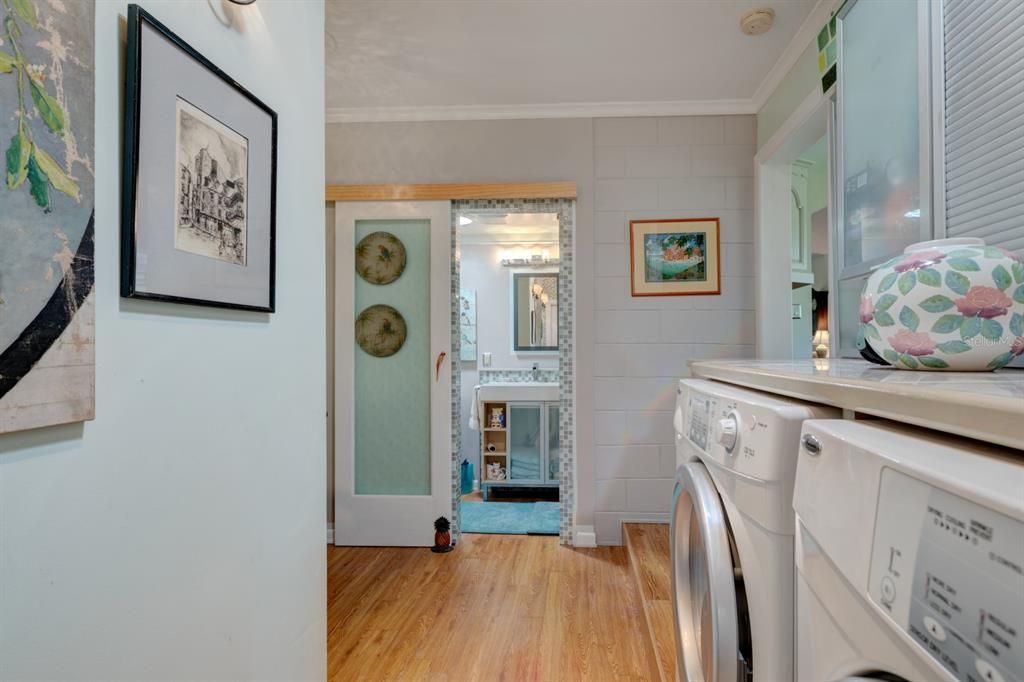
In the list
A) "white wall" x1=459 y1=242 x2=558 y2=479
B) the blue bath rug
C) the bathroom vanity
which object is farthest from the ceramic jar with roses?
"white wall" x1=459 y1=242 x2=558 y2=479

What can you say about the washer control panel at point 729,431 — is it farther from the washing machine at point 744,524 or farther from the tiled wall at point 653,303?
the tiled wall at point 653,303

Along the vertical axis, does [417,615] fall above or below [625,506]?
below

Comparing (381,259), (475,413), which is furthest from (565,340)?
(475,413)

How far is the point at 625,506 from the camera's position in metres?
2.84

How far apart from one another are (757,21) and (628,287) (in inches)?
52.9

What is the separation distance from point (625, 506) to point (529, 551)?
23.8 inches

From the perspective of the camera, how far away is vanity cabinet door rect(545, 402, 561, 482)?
4086 millimetres

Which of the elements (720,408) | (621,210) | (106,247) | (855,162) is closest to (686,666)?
(720,408)

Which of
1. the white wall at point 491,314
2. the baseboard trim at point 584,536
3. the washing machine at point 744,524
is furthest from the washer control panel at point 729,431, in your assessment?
the white wall at point 491,314

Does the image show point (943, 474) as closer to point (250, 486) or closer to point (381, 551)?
point (250, 486)

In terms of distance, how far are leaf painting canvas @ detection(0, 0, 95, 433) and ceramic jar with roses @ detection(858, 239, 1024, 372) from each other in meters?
1.24

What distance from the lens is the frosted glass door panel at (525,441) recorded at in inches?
162

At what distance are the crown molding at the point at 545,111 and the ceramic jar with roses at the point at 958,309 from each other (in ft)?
7.41

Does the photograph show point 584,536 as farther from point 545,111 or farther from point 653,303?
point 545,111
